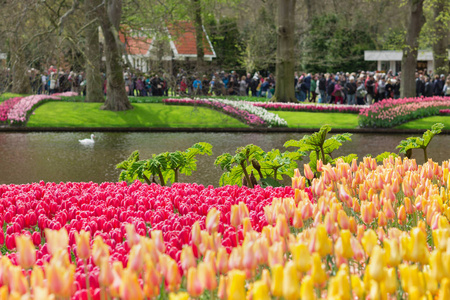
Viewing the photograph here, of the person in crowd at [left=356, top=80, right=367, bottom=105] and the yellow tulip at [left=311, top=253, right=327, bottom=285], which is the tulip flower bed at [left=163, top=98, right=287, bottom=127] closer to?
the person in crowd at [left=356, top=80, right=367, bottom=105]

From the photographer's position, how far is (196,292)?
2283mm

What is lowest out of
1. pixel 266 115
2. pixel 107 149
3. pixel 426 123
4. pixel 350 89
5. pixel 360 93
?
pixel 107 149

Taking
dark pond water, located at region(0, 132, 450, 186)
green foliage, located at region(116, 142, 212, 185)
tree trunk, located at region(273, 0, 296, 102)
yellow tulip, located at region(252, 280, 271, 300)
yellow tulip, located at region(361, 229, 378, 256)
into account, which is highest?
tree trunk, located at region(273, 0, 296, 102)

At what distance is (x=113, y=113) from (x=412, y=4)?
12779 millimetres

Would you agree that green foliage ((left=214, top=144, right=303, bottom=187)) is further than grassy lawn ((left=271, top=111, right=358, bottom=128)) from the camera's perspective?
No

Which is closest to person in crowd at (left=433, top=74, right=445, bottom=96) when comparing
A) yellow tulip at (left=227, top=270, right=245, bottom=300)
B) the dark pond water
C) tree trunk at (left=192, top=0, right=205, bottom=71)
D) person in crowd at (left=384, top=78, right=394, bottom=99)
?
person in crowd at (left=384, top=78, right=394, bottom=99)

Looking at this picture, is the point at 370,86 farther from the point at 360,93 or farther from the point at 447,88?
the point at 447,88

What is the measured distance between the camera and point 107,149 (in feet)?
52.8

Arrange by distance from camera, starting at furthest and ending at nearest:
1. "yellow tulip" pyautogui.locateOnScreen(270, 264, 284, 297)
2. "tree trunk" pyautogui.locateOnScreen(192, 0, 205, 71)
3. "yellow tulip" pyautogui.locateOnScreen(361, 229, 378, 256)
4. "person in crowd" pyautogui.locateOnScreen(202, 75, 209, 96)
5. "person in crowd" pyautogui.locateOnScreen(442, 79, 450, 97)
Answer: "person in crowd" pyautogui.locateOnScreen(202, 75, 209, 96) → "tree trunk" pyautogui.locateOnScreen(192, 0, 205, 71) → "person in crowd" pyautogui.locateOnScreen(442, 79, 450, 97) → "yellow tulip" pyautogui.locateOnScreen(361, 229, 378, 256) → "yellow tulip" pyautogui.locateOnScreen(270, 264, 284, 297)

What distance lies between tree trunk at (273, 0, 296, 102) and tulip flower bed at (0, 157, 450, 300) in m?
22.8

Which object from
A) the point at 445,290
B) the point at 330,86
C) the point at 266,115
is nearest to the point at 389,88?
the point at 330,86

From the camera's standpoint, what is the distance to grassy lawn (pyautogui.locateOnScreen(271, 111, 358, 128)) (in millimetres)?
21625

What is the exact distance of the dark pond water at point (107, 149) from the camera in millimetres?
12172

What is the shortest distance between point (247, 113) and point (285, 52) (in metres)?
6.48
